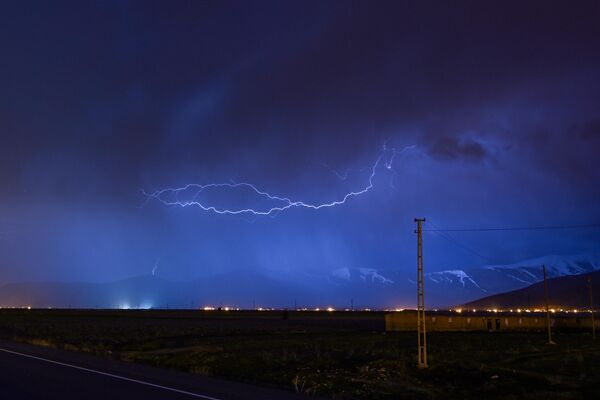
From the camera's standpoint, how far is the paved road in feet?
43.7

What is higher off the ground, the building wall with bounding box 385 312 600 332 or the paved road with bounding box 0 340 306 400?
the building wall with bounding box 385 312 600 332

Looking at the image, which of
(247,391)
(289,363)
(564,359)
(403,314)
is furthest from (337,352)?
(403,314)

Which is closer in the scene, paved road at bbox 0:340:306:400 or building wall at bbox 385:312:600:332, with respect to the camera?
paved road at bbox 0:340:306:400

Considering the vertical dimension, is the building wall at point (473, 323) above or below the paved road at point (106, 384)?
above

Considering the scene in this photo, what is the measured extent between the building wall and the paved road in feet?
123

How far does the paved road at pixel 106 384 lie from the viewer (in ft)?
43.7

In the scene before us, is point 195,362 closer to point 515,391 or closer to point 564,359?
point 515,391

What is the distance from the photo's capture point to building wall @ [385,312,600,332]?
180 ft

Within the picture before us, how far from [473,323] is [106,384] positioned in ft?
159

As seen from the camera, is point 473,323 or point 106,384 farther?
point 473,323

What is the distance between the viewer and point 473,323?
58.3 meters

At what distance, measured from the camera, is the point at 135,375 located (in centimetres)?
1753

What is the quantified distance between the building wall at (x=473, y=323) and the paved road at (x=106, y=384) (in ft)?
123

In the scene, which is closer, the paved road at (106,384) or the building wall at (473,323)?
the paved road at (106,384)
